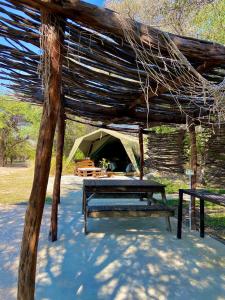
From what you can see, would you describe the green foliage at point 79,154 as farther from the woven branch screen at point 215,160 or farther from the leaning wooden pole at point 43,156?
the leaning wooden pole at point 43,156

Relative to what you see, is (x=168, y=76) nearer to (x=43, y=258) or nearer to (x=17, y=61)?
(x=17, y=61)

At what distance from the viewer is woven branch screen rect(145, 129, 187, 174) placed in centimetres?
1257

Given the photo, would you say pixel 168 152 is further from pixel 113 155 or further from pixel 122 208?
pixel 122 208

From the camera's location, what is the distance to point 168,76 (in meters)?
2.94

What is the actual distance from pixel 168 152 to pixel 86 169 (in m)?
3.95

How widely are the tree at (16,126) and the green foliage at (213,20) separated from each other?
14602 millimetres

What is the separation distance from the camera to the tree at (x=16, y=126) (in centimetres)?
2047

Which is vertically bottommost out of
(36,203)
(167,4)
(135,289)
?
(135,289)

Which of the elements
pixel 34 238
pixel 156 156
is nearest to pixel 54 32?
pixel 34 238

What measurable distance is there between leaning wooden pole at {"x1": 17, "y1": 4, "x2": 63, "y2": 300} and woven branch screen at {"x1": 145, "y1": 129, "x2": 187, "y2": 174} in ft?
32.3

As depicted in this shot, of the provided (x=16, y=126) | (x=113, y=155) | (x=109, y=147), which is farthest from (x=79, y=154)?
(x=16, y=126)

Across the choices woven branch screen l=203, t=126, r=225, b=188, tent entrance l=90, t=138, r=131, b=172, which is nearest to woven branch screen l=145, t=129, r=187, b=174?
woven branch screen l=203, t=126, r=225, b=188

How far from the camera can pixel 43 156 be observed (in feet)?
7.87

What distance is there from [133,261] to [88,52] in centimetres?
259
